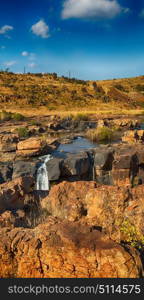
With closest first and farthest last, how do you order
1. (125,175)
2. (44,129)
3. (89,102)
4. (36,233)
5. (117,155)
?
(36,233) → (125,175) → (117,155) → (44,129) → (89,102)

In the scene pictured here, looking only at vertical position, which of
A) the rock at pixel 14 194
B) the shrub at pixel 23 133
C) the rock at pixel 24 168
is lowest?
the rock at pixel 24 168

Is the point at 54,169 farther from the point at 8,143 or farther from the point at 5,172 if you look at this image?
the point at 8,143

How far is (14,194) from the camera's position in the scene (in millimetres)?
8961

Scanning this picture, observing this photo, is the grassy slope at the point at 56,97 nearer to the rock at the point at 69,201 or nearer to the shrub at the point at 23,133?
the shrub at the point at 23,133

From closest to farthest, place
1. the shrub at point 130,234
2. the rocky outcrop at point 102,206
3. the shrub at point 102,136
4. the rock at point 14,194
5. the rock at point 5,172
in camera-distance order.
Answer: the shrub at point 130,234 < the rocky outcrop at point 102,206 < the rock at point 14,194 < the rock at point 5,172 < the shrub at point 102,136

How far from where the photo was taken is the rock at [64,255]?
13.4 feet

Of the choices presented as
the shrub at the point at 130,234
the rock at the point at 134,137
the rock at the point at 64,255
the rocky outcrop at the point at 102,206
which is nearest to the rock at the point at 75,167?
the rock at the point at 134,137

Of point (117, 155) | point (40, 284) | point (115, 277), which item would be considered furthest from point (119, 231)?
point (117, 155)

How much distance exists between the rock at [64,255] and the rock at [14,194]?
3.72 m

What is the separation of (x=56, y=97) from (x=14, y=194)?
2202 inches

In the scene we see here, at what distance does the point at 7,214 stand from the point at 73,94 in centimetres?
6206

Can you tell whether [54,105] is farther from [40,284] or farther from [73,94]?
[40,284]

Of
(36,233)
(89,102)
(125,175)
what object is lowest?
(125,175)

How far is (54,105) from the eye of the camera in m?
57.8
